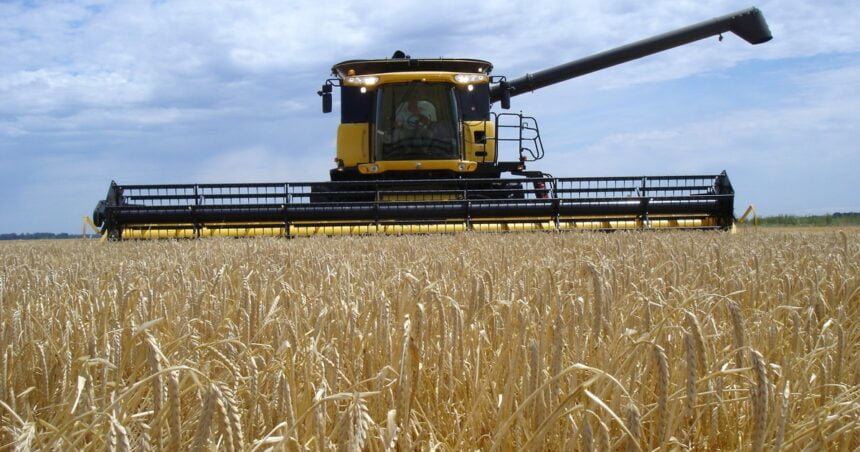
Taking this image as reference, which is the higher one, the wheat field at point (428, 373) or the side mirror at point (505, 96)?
the side mirror at point (505, 96)

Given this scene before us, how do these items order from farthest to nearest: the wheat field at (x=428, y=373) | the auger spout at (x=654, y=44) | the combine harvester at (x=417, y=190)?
1. the auger spout at (x=654, y=44)
2. the combine harvester at (x=417, y=190)
3. the wheat field at (x=428, y=373)

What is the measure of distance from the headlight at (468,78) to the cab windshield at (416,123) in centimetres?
20

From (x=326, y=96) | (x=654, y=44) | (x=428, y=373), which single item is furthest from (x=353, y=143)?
(x=428, y=373)

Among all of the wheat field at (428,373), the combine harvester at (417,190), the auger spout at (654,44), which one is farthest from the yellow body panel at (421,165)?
the wheat field at (428,373)

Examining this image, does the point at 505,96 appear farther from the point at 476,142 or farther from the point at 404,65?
the point at 404,65

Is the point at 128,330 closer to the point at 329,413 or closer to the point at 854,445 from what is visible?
the point at 329,413

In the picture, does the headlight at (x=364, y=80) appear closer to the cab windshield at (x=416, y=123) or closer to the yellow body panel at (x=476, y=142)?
the cab windshield at (x=416, y=123)

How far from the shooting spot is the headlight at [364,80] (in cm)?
1141

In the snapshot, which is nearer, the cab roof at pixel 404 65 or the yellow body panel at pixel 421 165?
the yellow body panel at pixel 421 165

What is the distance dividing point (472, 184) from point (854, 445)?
10.3 meters

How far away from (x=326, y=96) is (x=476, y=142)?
240 centimetres

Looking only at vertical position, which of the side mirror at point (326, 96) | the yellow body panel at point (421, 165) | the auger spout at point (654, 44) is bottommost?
the yellow body panel at point (421, 165)

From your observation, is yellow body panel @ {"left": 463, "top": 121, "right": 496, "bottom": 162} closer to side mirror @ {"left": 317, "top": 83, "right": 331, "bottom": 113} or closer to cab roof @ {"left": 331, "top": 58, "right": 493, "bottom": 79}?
cab roof @ {"left": 331, "top": 58, "right": 493, "bottom": 79}

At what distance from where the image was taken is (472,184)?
38.6 ft
